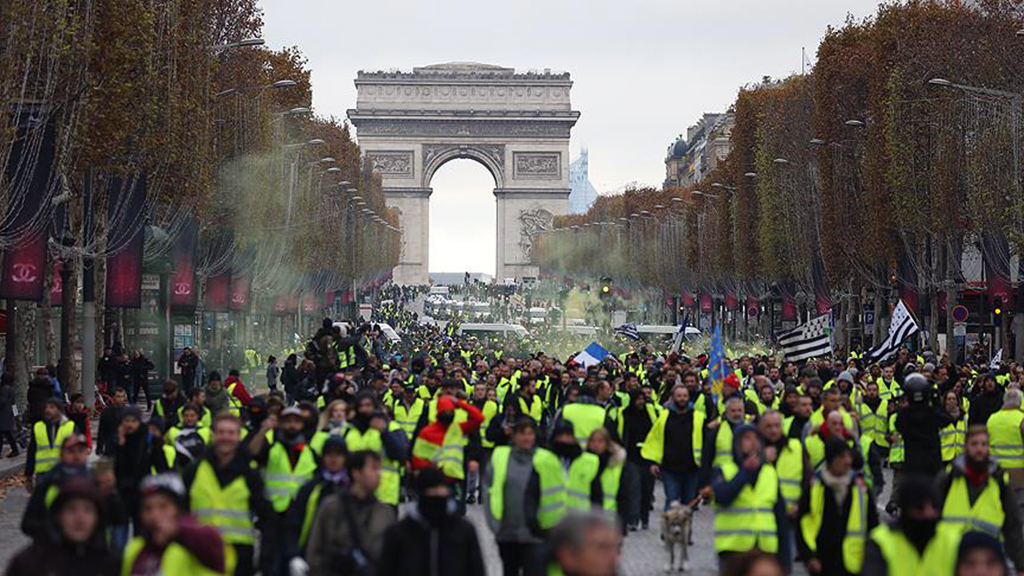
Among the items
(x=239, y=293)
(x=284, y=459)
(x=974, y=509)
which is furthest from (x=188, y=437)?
(x=239, y=293)

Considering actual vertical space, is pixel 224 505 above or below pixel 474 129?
below

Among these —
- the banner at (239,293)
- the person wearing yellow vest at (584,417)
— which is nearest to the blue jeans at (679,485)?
the person wearing yellow vest at (584,417)

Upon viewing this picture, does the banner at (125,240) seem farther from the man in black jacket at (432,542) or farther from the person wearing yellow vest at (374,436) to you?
the man in black jacket at (432,542)

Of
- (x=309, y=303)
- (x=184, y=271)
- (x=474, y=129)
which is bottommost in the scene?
(x=309, y=303)

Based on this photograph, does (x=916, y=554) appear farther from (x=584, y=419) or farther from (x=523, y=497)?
(x=584, y=419)

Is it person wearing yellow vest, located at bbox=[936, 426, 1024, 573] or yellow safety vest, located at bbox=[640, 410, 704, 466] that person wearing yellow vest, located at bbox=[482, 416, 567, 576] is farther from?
yellow safety vest, located at bbox=[640, 410, 704, 466]

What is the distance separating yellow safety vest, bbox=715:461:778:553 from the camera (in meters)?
13.6

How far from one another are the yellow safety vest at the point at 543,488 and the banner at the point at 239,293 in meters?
43.4

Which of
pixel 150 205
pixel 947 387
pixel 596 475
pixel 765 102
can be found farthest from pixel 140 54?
pixel 765 102

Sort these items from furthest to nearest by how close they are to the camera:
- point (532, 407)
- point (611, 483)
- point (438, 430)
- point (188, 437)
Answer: point (532, 407)
point (438, 430)
point (188, 437)
point (611, 483)

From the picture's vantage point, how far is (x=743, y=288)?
8744 centimetres

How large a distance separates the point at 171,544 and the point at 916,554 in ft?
11.5

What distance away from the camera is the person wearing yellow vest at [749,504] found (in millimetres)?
13586

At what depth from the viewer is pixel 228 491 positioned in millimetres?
13312
